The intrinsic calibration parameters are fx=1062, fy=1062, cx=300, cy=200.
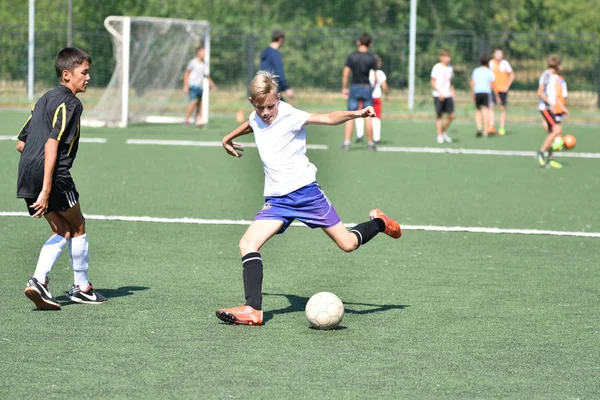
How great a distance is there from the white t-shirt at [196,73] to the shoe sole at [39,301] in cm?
1795

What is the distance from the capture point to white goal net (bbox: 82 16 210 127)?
24580mm

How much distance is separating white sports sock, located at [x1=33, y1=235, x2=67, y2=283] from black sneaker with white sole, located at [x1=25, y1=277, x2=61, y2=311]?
0.07 meters

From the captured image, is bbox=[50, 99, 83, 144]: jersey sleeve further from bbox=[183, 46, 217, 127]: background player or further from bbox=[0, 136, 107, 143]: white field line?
bbox=[183, 46, 217, 127]: background player

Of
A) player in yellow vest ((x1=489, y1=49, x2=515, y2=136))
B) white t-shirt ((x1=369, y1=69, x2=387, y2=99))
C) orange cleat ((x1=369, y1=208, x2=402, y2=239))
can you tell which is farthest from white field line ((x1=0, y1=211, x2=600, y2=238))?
player in yellow vest ((x1=489, y1=49, x2=515, y2=136))

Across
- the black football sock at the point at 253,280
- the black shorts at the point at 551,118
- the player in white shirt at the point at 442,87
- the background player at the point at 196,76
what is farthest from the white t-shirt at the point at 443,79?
the black football sock at the point at 253,280

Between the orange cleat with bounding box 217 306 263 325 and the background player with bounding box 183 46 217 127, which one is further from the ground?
the background player with bounding box 183 46 217 127

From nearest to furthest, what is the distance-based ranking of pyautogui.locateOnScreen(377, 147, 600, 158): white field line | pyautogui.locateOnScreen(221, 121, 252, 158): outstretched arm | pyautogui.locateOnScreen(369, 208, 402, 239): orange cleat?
1. pyautogui.locateOnScreen(221, 121, 252, 158): outstretched arm
2. pyautogui.locateOnScreen(369, 208, 402, 239): orange cleat
3. pyautogui.locateOnScreen(377, 147, 600, 158): white field line

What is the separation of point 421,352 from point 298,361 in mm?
768

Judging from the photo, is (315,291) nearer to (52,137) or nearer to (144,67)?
(52,137)

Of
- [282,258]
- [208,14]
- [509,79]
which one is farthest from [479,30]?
[282,258]

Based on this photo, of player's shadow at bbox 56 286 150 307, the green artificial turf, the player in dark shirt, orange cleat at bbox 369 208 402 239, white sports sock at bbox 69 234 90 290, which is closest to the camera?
the green artificial turf

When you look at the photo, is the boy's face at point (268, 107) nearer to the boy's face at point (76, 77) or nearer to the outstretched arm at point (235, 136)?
the outstretched arm at point (235, 136)

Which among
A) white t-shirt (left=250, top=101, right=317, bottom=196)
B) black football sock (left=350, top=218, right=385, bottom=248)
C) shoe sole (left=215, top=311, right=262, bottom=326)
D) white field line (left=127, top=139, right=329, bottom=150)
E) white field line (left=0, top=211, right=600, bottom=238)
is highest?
white t-shirt (left=250, top=101, right=317, bottom=196)

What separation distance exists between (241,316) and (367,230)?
1243mm
